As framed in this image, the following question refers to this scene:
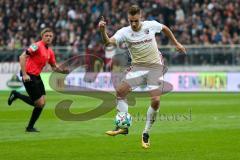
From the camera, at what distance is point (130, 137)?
14.1m

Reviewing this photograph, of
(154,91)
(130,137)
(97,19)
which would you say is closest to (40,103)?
(130,137)

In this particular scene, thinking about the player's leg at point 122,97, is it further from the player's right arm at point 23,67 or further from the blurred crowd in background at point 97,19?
the blurred crowd in background at point 97,19

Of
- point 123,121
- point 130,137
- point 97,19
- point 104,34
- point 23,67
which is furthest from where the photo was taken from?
point 97,19

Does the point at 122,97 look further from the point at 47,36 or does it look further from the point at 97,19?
the point at 97,19

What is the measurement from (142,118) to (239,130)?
13.4ft

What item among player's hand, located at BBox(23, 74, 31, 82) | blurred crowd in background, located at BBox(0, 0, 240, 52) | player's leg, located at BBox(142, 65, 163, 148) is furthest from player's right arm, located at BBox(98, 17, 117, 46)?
blurred crowd in background, located at BBox(0, 0, 240, 52)

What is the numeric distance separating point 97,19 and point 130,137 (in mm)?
22724

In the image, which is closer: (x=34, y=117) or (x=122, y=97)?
(x=122, y=97)

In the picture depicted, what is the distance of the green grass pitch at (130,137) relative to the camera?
11312 millimetres

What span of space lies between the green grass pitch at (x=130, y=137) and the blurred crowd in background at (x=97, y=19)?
38.6 ft

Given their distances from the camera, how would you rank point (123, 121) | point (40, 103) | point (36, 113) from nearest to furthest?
point (123, 121), point (36, 113), point (40, 103)

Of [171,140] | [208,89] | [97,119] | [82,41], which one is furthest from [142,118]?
[82,41]

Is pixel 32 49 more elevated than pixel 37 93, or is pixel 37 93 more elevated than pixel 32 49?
pixel 32 49

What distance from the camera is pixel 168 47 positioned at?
106 feet
